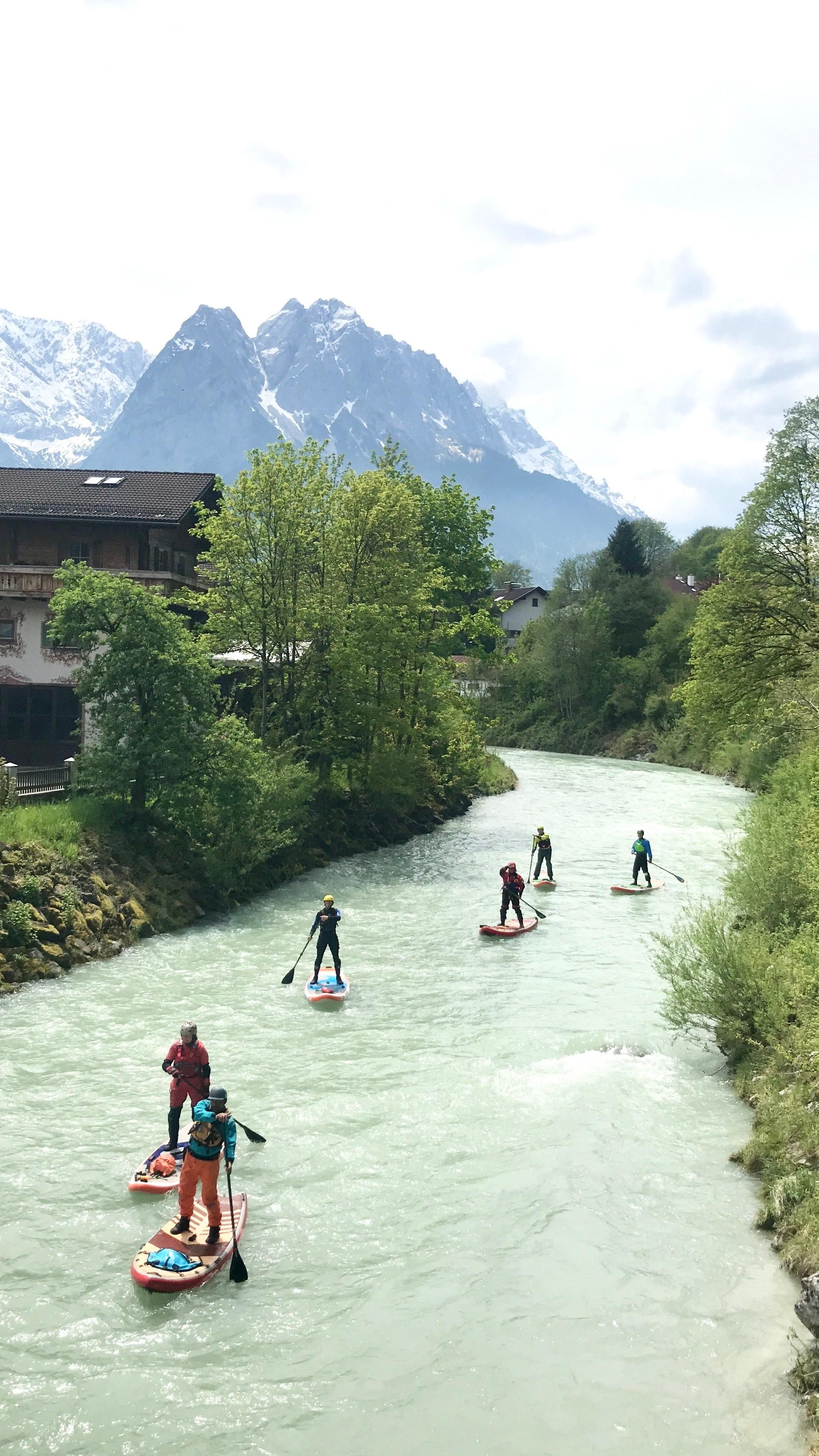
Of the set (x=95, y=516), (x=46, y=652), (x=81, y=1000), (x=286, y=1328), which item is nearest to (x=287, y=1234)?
(x=286, y=1328)

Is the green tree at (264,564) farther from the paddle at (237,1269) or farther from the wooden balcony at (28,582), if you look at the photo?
the paddle at (237,1269)

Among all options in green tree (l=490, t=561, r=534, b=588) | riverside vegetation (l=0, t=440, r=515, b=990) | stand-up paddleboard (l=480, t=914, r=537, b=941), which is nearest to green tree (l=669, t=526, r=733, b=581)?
green tree (l=490, t=561, r=534, b=588)

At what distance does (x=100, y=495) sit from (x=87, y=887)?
24.1m

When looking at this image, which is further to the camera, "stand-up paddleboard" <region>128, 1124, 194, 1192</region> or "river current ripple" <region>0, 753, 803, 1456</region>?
"stand-up paddleboard" <region>128, 1124, 194, 1192</region>

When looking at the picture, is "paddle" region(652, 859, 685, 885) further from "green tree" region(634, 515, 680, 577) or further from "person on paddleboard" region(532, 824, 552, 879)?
"green tree" region(634, 515, 680, 577)

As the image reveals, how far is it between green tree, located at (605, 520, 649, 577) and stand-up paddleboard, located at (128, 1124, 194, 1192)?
88153 millimetres

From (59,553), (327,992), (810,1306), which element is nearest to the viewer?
(810,1306)

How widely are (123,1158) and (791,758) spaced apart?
82.5ft

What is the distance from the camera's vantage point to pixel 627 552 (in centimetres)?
9738

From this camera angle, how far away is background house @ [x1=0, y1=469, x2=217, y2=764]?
118ft

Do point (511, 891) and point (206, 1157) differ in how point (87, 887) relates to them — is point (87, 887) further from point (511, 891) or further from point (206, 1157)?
point (206, 1157)

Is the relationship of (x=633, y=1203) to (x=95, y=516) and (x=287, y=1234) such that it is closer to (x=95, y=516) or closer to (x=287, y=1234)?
(x=287, y=1234)

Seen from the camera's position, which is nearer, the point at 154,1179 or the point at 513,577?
the point at 154,1179

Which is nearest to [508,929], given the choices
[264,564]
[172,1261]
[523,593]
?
[172,1261]
